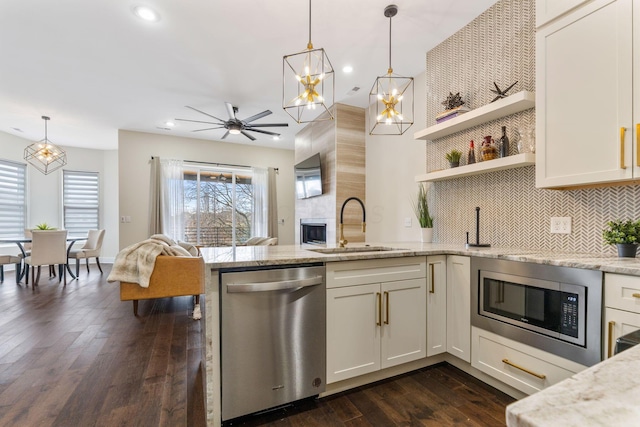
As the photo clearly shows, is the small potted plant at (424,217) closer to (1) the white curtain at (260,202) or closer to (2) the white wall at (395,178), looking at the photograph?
(2) the white wall at (395,178)

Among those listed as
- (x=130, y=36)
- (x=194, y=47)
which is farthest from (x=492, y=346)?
(x=130, y=36)

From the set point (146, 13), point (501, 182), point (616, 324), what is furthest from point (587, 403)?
point (146, 13)

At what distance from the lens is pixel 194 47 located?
3031mm

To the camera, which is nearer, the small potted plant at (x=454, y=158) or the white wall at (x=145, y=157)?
the small potted plant at (x=454, y=158)

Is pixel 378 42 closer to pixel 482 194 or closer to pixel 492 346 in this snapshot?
pixel 482 194

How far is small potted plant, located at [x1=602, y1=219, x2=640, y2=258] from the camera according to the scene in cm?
163

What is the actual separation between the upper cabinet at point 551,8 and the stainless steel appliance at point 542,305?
1538 mm

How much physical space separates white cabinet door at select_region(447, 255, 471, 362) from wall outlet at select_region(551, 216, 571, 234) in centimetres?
67

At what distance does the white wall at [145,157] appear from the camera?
573 cm

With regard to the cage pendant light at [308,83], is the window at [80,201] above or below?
below

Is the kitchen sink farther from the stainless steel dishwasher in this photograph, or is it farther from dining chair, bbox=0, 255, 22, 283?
dining chair, bbox=0, 255, 22, 283

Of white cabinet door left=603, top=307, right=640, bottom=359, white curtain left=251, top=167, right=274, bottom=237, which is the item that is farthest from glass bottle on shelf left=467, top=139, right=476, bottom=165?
white curtain left=251, top=167, right=274, bottom=237

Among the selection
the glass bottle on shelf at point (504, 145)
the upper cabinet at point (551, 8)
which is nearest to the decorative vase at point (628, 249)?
the glass bottle on shelf at point (504, 145)

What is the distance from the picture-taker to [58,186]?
22.6ft
